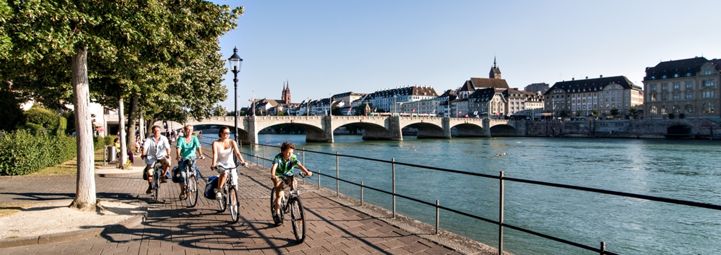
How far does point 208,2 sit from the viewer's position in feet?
43.4

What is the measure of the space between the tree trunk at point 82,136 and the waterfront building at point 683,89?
124 m

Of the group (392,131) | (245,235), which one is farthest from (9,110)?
(392,131)

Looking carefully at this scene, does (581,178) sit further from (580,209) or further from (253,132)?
(253,132)

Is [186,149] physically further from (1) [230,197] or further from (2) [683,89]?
(2) [683,89]

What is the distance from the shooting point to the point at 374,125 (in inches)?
4011

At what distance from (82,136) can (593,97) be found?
16746 centimetres

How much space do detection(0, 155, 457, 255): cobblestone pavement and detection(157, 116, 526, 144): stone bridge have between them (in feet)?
171

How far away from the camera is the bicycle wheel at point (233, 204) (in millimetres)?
8562

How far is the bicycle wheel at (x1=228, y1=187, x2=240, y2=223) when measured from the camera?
8.56m

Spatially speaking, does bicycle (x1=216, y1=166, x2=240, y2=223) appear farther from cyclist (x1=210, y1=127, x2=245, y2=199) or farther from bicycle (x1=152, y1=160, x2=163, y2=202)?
bicycle (x1=152, y1=160, x2=163, y2=202)

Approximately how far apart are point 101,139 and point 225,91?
27.9ft

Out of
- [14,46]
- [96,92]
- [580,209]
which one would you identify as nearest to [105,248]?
[14,46]

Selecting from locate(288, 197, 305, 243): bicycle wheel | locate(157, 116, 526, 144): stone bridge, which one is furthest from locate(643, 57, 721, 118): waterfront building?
locate(288, 197, 305, 243): bicycle wheel

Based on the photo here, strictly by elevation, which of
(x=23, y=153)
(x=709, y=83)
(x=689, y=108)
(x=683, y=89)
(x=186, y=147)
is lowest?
(x=23, y=153)
